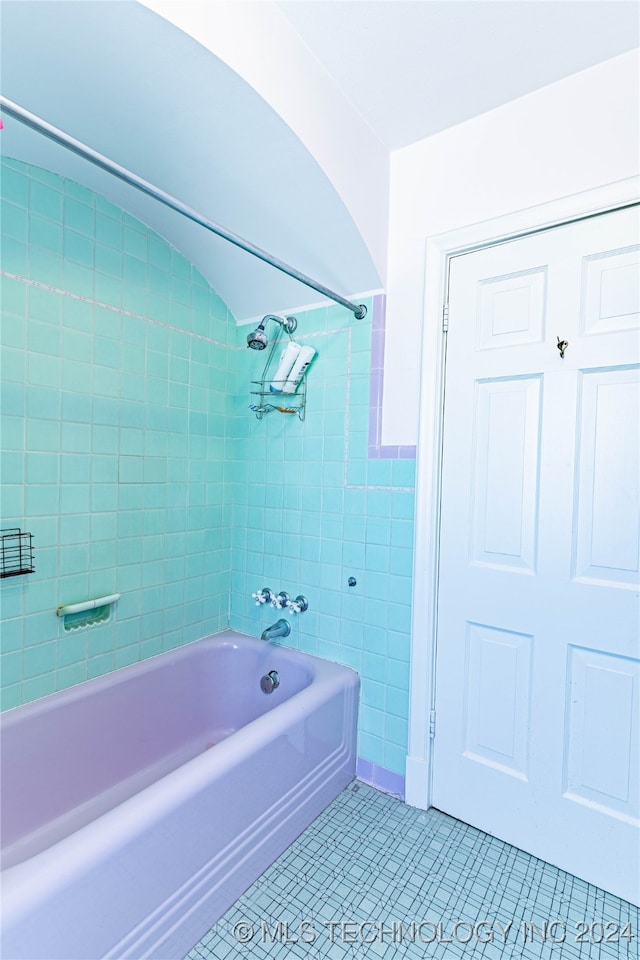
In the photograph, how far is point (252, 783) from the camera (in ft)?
4.41

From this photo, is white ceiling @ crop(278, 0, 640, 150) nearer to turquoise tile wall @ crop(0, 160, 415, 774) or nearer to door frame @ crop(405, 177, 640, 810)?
door frame @ crop(405, 177, 640, 810)

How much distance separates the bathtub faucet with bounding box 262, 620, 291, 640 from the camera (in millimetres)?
2012

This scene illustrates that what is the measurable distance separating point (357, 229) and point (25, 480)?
4.64ft

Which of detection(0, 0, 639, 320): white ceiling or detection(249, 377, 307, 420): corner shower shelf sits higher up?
detection(0, 0, 639, 320): white ceiling

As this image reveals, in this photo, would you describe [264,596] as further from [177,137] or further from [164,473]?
[177,137]

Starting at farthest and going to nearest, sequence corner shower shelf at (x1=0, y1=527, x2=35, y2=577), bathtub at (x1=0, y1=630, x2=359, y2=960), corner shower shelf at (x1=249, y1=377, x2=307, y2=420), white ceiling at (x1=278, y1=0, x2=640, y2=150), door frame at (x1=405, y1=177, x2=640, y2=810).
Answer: corner shower shelf at (x1=249, y1=377, x2=307, y2=420) → door frame at (x1=405, y1=177, x2=640, y2=810) → corner shower shelf at (x1=0, y1=527, x2=35, y2=577) → white ceiling at (x1=278, y1=0, x2=640, y2=150) → bathtub at (x1=0, y1=630, x2=359, y2=960)

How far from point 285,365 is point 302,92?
2.85 ft

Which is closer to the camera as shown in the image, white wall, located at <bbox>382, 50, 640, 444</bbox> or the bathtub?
the bathtub

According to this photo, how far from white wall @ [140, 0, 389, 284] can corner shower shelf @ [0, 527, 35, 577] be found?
1457 mm

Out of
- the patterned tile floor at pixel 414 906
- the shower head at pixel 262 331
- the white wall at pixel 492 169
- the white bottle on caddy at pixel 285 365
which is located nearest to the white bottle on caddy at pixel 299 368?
the white bottle on caddy at pixel 285 365

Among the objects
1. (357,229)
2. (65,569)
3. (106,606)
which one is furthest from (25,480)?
(357,229)

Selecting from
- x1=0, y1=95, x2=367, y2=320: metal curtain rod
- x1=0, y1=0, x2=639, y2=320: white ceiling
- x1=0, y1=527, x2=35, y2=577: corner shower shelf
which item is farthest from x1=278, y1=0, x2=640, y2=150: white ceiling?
x1=0, y1=527, x2=35, y2=577: corner shower shelf

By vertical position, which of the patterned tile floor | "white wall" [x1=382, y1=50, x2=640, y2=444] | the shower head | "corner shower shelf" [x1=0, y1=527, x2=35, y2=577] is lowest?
the patterned tile floor

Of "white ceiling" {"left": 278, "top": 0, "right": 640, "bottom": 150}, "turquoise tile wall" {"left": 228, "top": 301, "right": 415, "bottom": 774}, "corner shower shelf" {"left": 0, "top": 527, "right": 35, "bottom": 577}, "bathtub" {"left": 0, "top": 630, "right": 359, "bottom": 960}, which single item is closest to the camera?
"bathtub" {"left": 0, "top": 630, "right": 359, "bottom": 960}
